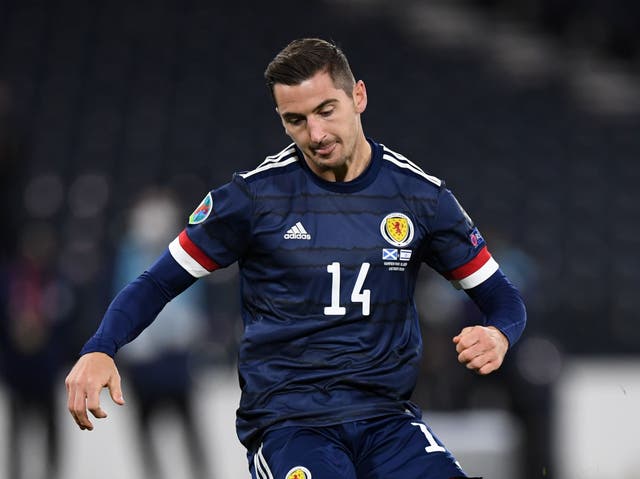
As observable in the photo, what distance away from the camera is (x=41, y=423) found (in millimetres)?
7504

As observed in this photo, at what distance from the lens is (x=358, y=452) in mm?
3344

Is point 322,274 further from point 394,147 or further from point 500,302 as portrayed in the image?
point 394,147

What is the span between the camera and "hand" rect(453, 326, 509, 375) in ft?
10.4

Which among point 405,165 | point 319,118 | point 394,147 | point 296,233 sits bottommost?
point 296,233

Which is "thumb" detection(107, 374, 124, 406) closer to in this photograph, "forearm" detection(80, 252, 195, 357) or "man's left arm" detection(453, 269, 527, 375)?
"forearm" detection(80, 252, 195, 357)

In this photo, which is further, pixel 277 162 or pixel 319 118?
pixel 277 162

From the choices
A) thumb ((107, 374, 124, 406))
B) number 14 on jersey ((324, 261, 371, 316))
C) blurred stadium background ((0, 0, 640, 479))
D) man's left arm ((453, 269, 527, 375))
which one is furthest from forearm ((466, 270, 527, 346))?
blurred stadium background ((0, 0, 640, 479))

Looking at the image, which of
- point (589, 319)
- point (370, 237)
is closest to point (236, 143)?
point (589, 319)

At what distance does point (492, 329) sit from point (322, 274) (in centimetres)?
49

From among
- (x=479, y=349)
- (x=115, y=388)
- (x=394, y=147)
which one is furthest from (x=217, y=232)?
(x=394, y=147)

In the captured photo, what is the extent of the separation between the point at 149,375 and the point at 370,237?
428cm

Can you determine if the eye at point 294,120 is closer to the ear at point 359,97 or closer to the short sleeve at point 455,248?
the ear at point 359,97

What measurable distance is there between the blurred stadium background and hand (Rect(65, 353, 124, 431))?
4.26 meters

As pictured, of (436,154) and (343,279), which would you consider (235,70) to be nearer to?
(436,154)
